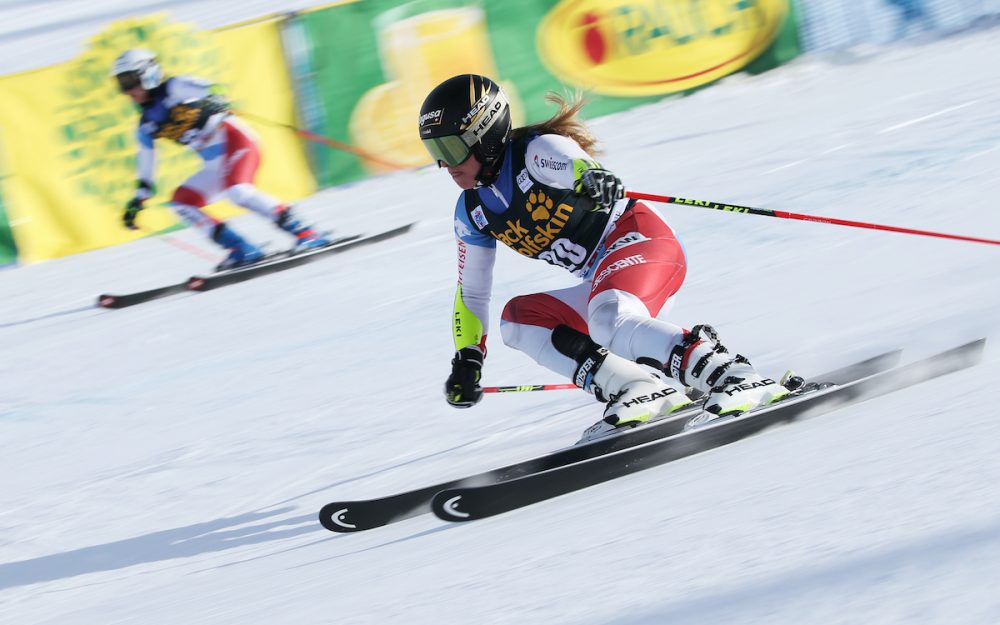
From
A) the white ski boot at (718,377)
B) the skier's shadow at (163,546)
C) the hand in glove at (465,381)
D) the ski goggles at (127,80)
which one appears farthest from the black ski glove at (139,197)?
the white ski boot at (718,377)

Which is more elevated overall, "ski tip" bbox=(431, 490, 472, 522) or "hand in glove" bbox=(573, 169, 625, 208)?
"hand in glove" bbox=(573, 169, 625, 208)

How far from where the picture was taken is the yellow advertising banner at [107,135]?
33.1 ft

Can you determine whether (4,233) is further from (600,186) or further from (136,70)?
(600,186)

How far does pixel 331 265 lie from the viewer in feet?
29.5

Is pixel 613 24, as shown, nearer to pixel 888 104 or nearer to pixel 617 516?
pixel 888 104

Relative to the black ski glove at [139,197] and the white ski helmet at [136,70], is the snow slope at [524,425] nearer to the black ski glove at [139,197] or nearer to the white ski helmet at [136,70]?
the black ski glove at [139,197]

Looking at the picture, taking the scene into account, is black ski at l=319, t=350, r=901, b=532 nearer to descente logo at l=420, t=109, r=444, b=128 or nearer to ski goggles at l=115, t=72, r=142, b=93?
descente logo at l=420, t=109, r=444, b=128

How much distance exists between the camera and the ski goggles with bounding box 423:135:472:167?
3.79 m

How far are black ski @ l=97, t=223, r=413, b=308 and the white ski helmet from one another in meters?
1.64

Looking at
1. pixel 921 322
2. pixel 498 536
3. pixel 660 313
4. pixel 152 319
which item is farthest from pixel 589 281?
pixel 152 319

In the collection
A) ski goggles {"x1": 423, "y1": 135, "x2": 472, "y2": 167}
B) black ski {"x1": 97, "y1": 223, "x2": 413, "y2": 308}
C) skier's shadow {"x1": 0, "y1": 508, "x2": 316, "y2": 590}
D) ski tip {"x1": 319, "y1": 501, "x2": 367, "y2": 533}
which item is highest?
ski goggles {"x1": 423, "y1": 135, "x2": 472, "y2": 167}

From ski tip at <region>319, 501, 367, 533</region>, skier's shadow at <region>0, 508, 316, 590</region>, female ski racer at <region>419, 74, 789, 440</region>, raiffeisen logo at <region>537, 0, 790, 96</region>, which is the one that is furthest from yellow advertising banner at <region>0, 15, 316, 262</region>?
ski tip at <region>319, 501, 367, 533</region>

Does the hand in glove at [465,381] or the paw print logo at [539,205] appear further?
the hand in glove at [465,381]

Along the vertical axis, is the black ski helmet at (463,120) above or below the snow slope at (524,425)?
above
